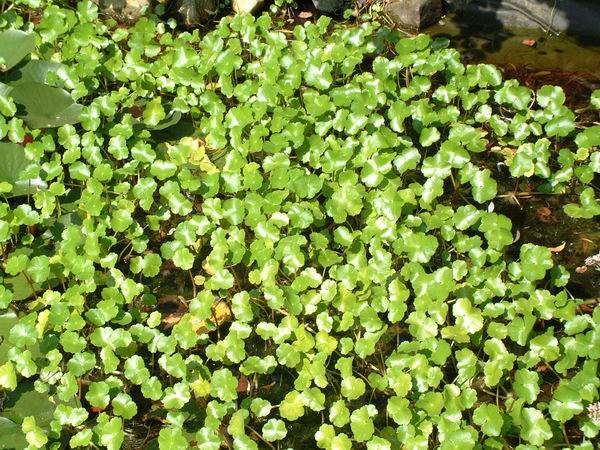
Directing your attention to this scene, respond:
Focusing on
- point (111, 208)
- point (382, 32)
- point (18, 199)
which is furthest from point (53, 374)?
point (382, 32)

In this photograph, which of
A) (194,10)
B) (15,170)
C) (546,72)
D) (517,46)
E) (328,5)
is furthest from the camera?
(328,5)

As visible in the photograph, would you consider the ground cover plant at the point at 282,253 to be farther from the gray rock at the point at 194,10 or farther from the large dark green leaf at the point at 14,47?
the gray rock at the point at 194,10

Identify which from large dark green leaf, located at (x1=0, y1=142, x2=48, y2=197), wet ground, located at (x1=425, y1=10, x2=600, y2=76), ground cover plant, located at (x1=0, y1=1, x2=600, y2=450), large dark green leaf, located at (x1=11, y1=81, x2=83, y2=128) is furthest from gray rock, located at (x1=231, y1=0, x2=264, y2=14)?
large dark green leaf, located at (x1=0, y1=142, x2=48, y2=197)

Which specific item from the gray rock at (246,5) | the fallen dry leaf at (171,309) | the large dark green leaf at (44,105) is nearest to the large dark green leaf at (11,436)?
the fallen dry leaf at (171,309)

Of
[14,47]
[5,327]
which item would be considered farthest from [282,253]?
[14,47]

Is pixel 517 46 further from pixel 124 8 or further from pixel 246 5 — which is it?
pixel 124 8

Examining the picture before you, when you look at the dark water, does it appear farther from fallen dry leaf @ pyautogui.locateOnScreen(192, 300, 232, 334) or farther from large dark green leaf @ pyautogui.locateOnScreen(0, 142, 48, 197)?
large dark green leaf @ pyautogui.locateOnScreen(0, 142, 48, 197)
